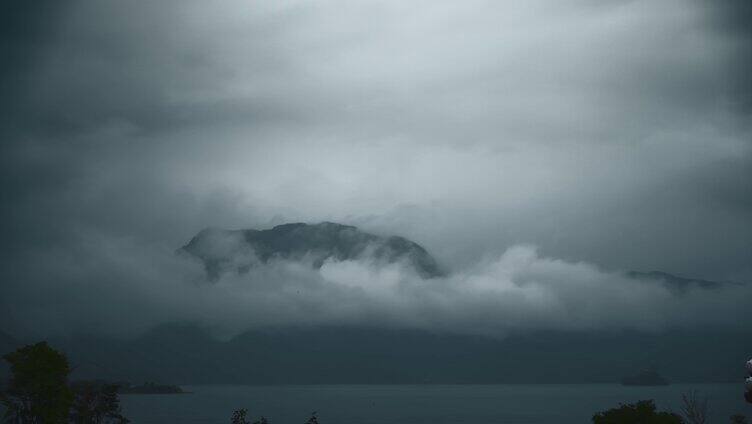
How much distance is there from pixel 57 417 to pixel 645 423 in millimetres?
68832

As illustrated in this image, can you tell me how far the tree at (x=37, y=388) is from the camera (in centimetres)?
7344

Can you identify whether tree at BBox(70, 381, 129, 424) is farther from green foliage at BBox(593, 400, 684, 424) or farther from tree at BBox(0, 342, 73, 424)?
green foliage at BBox(593, 400, 684, 424)

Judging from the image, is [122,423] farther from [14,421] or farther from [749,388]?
[749,388]

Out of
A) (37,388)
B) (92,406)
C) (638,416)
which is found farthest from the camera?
(92,406)

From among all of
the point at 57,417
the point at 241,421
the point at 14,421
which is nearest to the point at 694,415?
the point at 241,421

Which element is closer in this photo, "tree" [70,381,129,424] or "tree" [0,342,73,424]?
"tree" [0,342,73,424]

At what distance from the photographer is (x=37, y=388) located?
243 feet

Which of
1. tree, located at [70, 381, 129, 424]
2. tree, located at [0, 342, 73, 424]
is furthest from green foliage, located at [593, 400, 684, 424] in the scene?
tree, located at [0, 342, 73, 424]

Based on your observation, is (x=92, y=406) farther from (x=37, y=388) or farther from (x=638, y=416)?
(x=638, y=416)

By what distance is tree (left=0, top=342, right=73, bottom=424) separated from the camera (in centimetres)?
7344

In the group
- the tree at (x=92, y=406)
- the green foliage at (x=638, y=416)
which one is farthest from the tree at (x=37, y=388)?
the green foliage at (x=638, y=416)

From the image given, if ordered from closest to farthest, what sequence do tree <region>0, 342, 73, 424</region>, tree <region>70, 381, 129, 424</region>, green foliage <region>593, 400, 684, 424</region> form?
tree <region>0, 342, 73, 424</region> < green foliage <region>593, 400, 684, 424</region> < tree <region>70, 381, 129, 424</region>

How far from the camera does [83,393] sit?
87500mm

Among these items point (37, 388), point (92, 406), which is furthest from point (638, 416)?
point (37, 388)
